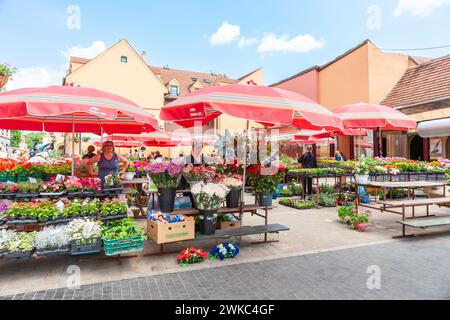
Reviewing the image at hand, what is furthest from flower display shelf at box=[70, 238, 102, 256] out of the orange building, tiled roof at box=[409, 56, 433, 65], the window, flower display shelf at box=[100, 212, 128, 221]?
the window

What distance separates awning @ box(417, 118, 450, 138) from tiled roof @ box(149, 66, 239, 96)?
3914 centimetres

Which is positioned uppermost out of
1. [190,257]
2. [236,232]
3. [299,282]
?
[236,232]

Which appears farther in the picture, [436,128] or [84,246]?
[84,246]

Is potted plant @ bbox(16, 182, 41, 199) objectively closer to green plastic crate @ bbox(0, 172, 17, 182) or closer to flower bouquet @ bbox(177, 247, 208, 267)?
green plastic crate @ bbox(0, 172, 17, 182)

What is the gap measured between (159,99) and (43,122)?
2656 centimetres

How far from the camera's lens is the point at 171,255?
213 inches

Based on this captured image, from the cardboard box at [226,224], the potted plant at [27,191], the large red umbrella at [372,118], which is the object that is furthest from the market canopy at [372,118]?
the potted plant at [27,191]

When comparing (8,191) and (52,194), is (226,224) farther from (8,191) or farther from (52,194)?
(8,191)

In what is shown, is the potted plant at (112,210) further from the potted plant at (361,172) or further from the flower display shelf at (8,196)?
the potted plant at (361,172)

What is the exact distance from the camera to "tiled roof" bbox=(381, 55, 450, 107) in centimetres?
1505

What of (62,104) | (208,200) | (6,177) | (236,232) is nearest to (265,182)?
(236,232)

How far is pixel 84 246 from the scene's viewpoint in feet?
15.0

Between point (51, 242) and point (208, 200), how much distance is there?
2.43 meters
